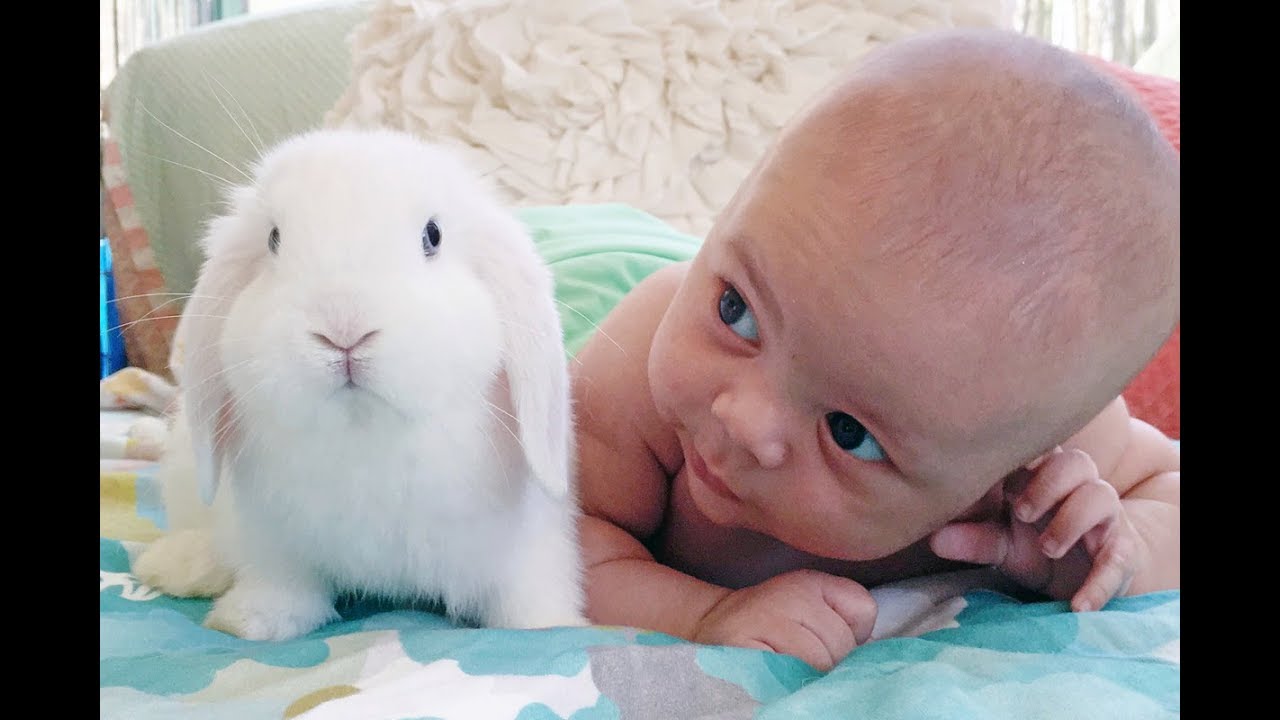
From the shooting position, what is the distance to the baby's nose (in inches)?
28.1

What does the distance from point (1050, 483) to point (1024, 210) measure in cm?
29

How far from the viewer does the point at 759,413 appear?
28.2 inches

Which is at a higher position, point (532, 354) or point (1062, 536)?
point (532, 354)

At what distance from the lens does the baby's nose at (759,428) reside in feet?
2.35

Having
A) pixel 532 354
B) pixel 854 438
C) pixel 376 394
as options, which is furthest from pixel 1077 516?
pixel 376 394

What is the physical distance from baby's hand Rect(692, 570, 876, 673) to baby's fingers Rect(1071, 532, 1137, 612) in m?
0.19

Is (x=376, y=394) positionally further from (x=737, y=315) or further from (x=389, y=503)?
(x=737, y=315)

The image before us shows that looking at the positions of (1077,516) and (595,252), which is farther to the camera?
(595,252)

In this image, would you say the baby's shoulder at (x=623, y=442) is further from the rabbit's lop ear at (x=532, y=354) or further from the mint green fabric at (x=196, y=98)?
the mint green fabric at (x=196, y=98)

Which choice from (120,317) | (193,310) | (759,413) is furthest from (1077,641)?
(120,317)

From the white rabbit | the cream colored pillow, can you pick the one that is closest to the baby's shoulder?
the white rabbit

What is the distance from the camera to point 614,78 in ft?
5.37
